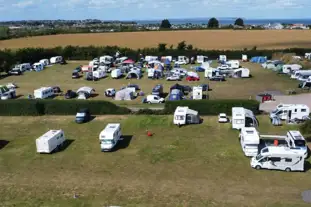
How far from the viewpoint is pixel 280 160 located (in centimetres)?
2380

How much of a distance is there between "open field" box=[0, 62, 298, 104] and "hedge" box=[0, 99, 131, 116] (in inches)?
225

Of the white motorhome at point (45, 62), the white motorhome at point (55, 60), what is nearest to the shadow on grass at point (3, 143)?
the white motorhome at point (45, 62)

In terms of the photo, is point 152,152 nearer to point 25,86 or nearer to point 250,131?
point 250,131

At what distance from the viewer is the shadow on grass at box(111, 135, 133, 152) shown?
28.8m

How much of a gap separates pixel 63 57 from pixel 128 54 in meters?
15.3

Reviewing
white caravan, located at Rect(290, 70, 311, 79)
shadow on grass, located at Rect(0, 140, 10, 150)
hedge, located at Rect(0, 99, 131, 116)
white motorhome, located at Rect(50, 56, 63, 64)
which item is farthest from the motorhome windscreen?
white motorhome, located at Rect(50, 56, 63, 64)

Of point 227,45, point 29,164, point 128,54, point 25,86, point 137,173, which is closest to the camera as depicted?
point 137,173

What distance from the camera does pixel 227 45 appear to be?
99.4 metres

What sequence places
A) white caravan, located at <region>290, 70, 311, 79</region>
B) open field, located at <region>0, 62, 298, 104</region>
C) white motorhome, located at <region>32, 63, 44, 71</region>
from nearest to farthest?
open field, located at <region>0, 62, 298, 104</region>
white caravan, located at <region>290, 70, 311, 79</region>
white motorhome, located at <region>32, 63, 44, 71</region>

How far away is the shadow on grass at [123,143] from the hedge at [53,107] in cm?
584

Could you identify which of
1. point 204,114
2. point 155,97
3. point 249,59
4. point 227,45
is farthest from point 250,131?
point 227,45

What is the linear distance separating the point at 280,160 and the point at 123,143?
42.3 feet

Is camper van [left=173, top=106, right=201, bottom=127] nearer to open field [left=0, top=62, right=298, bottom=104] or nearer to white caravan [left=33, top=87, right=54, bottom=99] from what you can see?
open field [left=0, top=62, right=298, bottom=104]

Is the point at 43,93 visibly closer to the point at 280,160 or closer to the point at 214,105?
the point at 214,105
